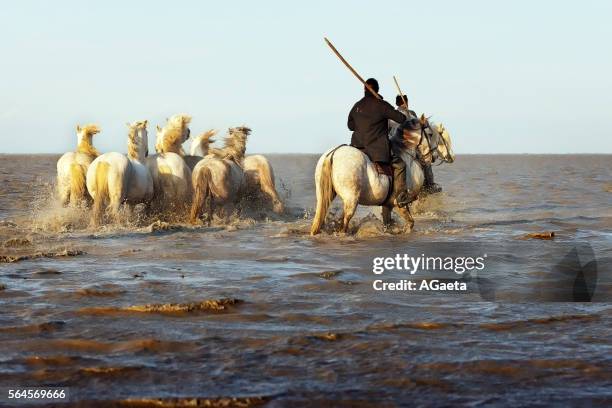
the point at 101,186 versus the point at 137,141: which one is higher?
the point at 137,141

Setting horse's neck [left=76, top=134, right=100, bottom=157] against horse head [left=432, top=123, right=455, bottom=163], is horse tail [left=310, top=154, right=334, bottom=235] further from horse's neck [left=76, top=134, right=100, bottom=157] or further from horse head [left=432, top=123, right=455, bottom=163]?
horse's neck [left=76, top=134, right=100, bottom=157]

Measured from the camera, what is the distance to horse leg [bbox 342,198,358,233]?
477 inches

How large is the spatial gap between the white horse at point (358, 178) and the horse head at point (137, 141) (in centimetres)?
333

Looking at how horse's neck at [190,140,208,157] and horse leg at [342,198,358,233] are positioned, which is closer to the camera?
horse leg at [342,198,358,233]

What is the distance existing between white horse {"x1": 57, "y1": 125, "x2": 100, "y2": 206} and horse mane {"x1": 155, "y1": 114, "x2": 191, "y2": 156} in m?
1.19

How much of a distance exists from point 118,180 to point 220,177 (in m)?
1.83

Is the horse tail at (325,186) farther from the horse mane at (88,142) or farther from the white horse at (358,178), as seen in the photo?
the horse mane at (88,142)

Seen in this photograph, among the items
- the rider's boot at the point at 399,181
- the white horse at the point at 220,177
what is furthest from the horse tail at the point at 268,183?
the rider's boot at the point at 399,181

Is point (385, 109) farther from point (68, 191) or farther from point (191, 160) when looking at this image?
point (68, 191)

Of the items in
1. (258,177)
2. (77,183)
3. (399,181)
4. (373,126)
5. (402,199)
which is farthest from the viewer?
(258,177)

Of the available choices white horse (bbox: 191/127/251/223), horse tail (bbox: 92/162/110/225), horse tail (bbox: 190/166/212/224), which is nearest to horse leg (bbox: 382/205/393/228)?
white horse (bbox: 191/127/251/223)

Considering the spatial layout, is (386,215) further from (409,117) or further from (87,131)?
(87,131)

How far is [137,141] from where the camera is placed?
46.3ft

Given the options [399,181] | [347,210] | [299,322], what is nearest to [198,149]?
[347,210]
